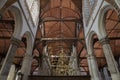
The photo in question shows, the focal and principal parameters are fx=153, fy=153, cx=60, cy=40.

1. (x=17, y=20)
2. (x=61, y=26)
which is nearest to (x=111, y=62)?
(x=17, y=20)

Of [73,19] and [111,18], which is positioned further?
[73,19]

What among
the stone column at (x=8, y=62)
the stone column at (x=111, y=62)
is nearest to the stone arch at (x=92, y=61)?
the stone column at (x=111, y=62)

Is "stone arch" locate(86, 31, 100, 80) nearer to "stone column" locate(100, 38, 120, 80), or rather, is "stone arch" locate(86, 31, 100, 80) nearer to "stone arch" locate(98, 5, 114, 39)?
"stone arch" locate(98, 5, 114, 39)

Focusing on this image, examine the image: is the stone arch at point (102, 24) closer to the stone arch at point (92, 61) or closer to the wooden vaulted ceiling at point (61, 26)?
the stone arch at point (92, 61)

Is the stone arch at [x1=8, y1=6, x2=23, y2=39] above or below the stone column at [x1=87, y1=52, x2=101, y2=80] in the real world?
above

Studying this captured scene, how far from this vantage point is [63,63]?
1725 cm

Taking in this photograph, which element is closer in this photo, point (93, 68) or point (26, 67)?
point (93, 68)

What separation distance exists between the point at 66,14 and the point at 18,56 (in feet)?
28.4

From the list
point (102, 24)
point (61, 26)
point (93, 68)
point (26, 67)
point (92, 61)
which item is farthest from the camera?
point (61, 26)

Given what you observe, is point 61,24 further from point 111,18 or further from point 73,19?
point 111,18

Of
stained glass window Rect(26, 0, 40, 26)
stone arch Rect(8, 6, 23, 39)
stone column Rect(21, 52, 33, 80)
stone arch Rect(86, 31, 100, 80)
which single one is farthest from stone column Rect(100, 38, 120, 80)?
stained glass window Rect(26, 0, 40, 26)

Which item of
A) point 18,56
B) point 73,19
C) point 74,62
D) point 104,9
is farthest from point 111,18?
point 18,56

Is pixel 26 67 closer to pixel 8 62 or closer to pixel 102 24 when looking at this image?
pixel 8 62

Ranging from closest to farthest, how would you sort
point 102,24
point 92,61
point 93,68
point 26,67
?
point 102,24 < point 93,68 < point 26,67 < point 92,61
